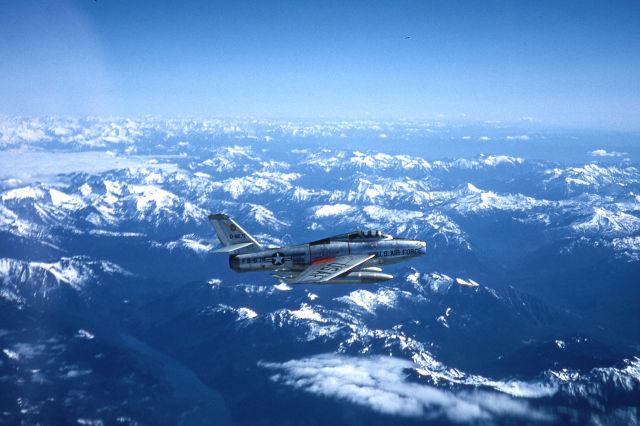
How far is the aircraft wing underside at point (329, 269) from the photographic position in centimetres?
3478

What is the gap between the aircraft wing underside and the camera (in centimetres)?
3478

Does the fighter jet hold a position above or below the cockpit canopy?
Answer: below

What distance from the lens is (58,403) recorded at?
188 metres

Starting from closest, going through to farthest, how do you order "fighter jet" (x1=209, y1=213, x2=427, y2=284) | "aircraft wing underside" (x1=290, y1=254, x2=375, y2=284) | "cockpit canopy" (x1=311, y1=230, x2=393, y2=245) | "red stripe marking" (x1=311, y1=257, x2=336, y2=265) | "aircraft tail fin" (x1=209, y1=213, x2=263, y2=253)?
"aircraft wing underside" (x1=290, y1=254, x2=375, y2=284) < "fighter jet" (x1=209, y1=213, x2=427, y2=284) < "red stripe marking" (x1=311, y1=257, x2=336, y2=265) < "aircraft tail fin" (x1=209, y1=213, x2=263, y2=253) < "cockpit canopy" (x1=311, y1=230, x2=393, y2=245)

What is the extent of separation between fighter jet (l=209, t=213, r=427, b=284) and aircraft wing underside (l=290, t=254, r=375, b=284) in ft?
0.40

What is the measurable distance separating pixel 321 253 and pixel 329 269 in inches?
249

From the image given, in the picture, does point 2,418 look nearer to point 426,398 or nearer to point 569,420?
point 426,398

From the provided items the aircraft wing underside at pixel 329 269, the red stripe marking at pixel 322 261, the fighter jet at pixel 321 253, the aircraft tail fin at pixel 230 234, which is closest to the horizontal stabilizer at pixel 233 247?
the fighter jet at pixel 321 253

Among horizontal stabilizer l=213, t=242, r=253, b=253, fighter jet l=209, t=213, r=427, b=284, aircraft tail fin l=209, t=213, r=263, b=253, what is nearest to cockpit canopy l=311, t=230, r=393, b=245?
fighter jet l=209, t=213, r=427, b=284

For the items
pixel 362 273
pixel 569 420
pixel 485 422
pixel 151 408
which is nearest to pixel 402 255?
pixel 362 273

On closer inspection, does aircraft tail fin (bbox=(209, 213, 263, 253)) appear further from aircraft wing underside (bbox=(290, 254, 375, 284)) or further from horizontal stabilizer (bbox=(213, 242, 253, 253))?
aircraft wing underside (bbox=(290, 254, 375, 284))

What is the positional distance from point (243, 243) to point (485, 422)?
602 feet

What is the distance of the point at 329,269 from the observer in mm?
38750

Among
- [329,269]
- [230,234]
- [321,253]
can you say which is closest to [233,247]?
[230,234]
